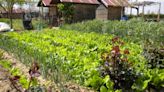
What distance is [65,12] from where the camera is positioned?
81.7 feet

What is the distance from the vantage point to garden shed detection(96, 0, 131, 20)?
25672 millimetres

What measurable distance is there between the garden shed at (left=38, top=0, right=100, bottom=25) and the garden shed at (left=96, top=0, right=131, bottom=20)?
113 centimetres

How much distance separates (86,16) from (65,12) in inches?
113

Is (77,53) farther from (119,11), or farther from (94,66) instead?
(119,11)

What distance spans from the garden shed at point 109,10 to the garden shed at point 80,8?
3.71ft

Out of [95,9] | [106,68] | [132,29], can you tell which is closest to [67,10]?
[95,9]

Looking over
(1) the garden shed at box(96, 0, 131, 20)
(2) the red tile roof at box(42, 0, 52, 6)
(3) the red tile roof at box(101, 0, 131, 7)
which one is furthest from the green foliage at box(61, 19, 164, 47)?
(2) the red tile roof at box(42, 0, 52, 6)

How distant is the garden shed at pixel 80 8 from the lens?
85.8 feet

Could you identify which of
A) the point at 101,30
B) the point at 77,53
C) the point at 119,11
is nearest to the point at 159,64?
the point at 77,53

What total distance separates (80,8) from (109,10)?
8.41 feet

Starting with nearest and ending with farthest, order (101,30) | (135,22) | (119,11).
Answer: (135,22)
(101,30)
(119,11)

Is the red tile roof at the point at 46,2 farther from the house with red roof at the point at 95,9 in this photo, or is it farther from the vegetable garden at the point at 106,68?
the vegetable garden at the point at 106,68

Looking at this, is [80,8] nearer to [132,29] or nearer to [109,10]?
[109,10]

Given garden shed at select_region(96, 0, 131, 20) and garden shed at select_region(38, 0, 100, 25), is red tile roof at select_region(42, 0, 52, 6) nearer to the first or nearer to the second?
garden shed at select_region(38, 0, 100, 25)
